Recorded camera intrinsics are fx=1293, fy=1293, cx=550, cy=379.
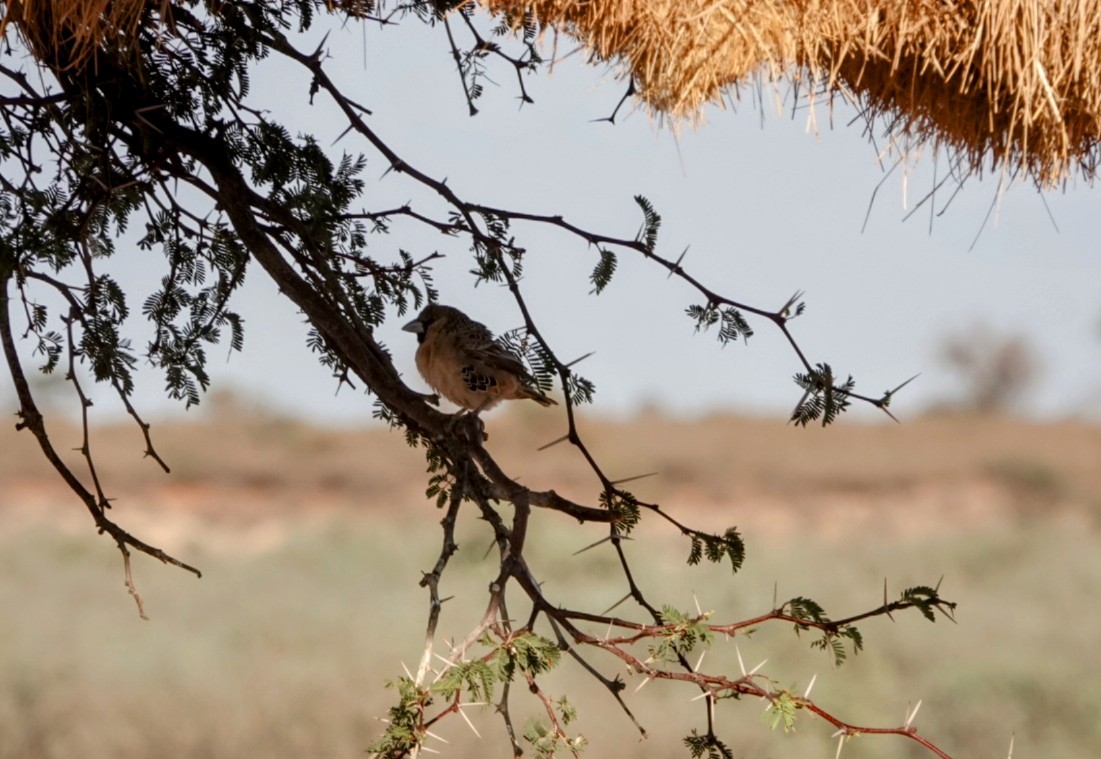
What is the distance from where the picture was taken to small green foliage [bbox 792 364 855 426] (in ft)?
4.89

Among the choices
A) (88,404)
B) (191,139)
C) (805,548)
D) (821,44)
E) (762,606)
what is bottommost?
(88,404)

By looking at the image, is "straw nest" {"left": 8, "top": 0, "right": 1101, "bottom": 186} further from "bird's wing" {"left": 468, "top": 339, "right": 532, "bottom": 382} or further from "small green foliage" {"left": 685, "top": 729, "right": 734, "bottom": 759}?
"small green foliage" {"left": 685, "top": 729, "right": 734, "bottom": 759}

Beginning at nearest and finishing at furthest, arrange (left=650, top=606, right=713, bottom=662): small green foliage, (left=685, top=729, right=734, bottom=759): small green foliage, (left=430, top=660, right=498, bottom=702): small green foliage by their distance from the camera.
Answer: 1. (left=430, top=660, right=498, bottom=702): small green foliage
2. (left=650, top=606, right=713, bottom=662): small green foliage
3. (left=685, top=729, right=734, bottom=759): small green foliage

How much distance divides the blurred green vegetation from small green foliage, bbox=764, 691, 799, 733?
4467 mm

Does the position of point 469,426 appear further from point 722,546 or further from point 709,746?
point 709,746

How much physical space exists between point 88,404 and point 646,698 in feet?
17.0

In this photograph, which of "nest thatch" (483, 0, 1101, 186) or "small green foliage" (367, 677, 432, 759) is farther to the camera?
"nest thatch" (483, 0, 1101, 186)

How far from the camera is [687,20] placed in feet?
6.15

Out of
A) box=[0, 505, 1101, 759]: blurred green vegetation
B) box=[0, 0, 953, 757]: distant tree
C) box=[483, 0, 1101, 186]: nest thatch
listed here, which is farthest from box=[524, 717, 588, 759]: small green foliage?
box=[0, 505, 1101, 759]: blurred green vegetation

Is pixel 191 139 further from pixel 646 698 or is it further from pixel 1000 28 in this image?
pixel 646 698

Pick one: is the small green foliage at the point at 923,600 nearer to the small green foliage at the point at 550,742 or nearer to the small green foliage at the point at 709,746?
the small green foliage at the point at 709,746

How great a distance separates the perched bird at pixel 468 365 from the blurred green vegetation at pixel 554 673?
3.73 meters

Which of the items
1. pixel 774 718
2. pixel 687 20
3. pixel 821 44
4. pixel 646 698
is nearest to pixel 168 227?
pixel 687 20

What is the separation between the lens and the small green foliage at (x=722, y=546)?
1.48 m
